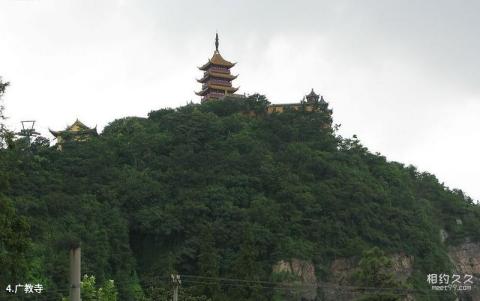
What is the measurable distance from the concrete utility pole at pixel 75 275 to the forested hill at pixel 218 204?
94.7ft

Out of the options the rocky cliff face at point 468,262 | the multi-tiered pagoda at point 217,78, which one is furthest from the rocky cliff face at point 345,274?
the multi-tiered pagoda at point 217,78

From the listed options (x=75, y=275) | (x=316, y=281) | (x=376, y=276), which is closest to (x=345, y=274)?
(x=316, y=281)

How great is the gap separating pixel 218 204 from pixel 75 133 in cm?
1604

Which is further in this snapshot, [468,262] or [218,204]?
[468,262]

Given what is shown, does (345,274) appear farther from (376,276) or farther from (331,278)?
(376,276)

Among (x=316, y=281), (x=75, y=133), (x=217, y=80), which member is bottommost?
(x=316, y=281)

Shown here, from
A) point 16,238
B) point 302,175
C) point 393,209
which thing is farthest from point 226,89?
point 16,238

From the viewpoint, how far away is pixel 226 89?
72562 mm

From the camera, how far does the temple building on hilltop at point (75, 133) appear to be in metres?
59.3

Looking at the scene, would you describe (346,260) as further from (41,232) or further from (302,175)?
(41,232)

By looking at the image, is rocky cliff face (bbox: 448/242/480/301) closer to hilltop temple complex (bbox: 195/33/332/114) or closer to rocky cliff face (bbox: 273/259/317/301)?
rocky cliff face (bbox: 273/259/317/301)

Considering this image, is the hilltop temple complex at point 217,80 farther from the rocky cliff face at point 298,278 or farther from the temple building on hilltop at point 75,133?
the rocky cliff face at point 298,278

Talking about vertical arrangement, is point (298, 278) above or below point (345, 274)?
below

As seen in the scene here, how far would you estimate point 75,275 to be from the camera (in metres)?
9.88
